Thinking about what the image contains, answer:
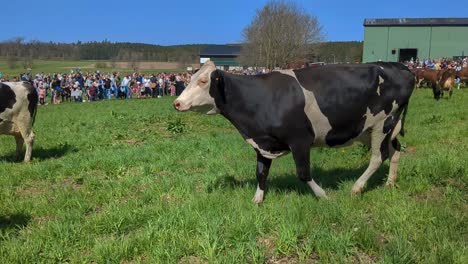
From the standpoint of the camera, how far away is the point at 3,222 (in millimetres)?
5406

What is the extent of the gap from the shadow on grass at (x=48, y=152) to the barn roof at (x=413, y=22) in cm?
6927

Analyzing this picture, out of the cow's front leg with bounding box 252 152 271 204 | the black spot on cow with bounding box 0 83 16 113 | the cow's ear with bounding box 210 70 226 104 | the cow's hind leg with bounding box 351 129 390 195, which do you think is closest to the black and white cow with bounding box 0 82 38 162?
the black spot on cow with bounding box 0 83 16 113

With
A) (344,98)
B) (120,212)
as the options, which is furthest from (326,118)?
(120,212)

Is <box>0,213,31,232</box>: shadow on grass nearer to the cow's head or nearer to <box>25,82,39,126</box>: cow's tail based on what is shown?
the cow's head

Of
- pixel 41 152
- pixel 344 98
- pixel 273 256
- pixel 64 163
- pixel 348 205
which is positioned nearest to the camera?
pixel 273 256

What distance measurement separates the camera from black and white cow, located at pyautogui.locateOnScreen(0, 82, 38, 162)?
9.42m

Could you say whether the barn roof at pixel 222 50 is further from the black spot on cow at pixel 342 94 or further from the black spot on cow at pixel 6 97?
the black spot on cow at pixel 342 94

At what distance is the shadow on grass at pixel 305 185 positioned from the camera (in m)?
6.04

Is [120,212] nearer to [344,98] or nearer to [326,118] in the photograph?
[326,118]

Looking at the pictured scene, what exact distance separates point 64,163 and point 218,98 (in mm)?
4746

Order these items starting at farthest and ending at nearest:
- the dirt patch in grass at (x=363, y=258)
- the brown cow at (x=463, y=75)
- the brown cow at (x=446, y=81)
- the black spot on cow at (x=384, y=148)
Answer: the brown cow at (x=463, y=75) → the brown cow at (x=446, y=81) → the black spot on cow at (x=384, y=148) → the dirt patch in grass at (x=363, y=258)

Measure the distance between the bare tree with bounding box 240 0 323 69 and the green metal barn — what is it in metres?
11.4

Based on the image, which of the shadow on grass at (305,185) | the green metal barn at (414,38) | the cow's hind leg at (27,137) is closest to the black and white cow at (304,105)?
the shadow on grass at (305,185)

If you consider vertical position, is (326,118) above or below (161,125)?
above
